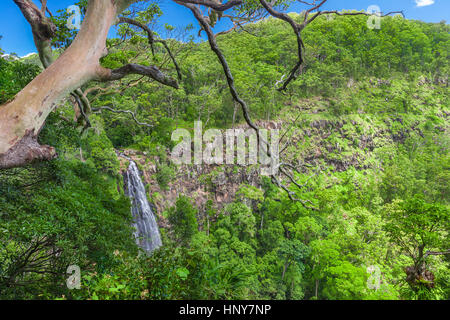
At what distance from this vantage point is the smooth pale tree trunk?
1884 mm

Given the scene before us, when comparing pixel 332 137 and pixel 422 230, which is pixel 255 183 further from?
pixel 422 230

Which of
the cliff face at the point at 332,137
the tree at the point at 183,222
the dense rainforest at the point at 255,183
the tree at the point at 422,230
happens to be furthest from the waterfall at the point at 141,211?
the tree at the point at 422,230

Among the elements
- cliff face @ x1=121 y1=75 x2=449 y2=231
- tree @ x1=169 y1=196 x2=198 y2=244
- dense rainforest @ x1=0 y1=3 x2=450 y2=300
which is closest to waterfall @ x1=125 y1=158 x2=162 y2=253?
dense rainforest @ x1=0 y1=3 x2=450 y2=300

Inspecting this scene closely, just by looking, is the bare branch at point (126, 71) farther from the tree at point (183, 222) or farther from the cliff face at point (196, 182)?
the cliff face at point (196, 182)

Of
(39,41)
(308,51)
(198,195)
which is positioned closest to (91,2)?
(39,41)

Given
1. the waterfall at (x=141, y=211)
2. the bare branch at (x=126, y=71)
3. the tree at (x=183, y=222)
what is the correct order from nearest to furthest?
1. the bare branch at (x=126, y=71)
2. the waterfall at (x=141, y=211)
3. the tree at (x=183, y=222)

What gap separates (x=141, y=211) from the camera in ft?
45.1

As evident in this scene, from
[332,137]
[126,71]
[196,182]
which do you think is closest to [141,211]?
[196,182]

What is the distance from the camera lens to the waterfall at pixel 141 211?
13391 mm

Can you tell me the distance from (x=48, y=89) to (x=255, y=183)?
65.6 ft

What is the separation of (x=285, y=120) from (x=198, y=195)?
13.5 metres

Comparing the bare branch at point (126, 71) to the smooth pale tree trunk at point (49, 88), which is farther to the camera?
the bare branch at point (126, 71)

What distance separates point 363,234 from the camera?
47.9ft
